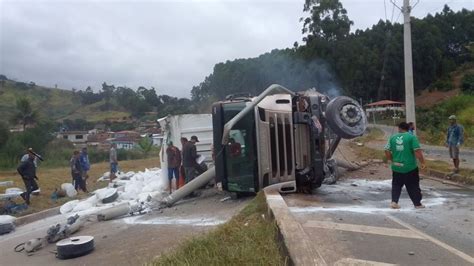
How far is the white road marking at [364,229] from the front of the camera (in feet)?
18.5

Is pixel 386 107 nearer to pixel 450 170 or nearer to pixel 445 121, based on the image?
pixel 445 121

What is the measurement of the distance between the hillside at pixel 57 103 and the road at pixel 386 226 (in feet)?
243

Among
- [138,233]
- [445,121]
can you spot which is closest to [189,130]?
[138,233]

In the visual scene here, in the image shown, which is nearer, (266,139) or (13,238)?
(266,139)

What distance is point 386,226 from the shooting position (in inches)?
239

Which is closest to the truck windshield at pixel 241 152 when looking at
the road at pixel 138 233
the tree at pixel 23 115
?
the road at pixel 138 233

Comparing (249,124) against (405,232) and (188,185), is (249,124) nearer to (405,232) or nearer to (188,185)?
(188,185)

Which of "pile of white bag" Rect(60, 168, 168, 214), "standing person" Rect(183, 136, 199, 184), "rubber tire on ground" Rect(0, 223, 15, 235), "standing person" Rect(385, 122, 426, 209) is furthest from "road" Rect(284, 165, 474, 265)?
"rubber tire on ground" Rect(0, 223, 15, 235)

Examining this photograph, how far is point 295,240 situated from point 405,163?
3.67 meters

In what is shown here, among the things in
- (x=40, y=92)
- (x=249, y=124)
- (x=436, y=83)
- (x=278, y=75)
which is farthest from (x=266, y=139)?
(x=40, y=92)

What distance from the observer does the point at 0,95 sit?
77188 millimetres

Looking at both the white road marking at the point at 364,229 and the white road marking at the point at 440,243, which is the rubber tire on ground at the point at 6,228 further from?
the white road marking at the point at 440,243

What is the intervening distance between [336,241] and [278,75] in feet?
48.6

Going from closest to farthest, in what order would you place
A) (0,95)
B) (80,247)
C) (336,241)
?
(336,241), (80,247), (0,95)
